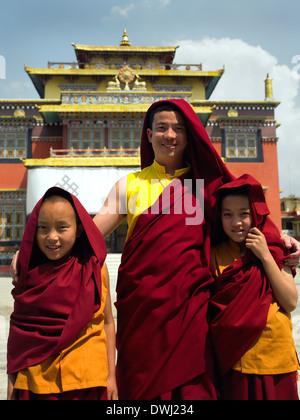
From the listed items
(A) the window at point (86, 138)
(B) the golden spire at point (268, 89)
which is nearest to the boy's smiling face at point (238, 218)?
(A) the window at point (86, 138)

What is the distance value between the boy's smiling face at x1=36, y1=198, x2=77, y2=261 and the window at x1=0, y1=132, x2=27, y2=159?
1581cm

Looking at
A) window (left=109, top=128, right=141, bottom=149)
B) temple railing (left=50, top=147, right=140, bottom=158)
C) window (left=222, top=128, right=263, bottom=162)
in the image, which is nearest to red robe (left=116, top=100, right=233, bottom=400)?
temple railing (left=50, top=147, right=140, bottom=158)

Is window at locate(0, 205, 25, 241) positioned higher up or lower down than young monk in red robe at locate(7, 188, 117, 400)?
higher up

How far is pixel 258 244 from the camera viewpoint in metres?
1.51

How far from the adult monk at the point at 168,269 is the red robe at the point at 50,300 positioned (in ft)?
0.62

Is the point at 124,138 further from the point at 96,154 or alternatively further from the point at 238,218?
the point at 238,218

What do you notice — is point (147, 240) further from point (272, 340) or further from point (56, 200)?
point (272, 340)

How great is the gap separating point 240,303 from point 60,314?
0.74 metres

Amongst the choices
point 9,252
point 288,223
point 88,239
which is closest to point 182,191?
point 88,239

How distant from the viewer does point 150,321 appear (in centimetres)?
151

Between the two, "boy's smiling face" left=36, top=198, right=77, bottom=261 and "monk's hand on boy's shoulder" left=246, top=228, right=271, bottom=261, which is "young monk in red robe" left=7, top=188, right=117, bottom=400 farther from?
"monk's hand on boy's shoulder" left=246, top=228, right=271, bottom=261

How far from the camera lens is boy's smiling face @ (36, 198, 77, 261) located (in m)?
1.55

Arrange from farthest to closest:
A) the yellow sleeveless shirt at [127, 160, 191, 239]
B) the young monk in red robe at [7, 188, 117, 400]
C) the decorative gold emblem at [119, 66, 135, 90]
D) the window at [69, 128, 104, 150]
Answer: the decorative gold emblem at [119, 66, 135, 90], the window at [69, 128, 104, 150], the yellow sleeveless shirt at [127, 160, 191, 239], the young monk in red robe at [7, 188, 117, 400]

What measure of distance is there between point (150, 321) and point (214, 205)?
0.60 metres
